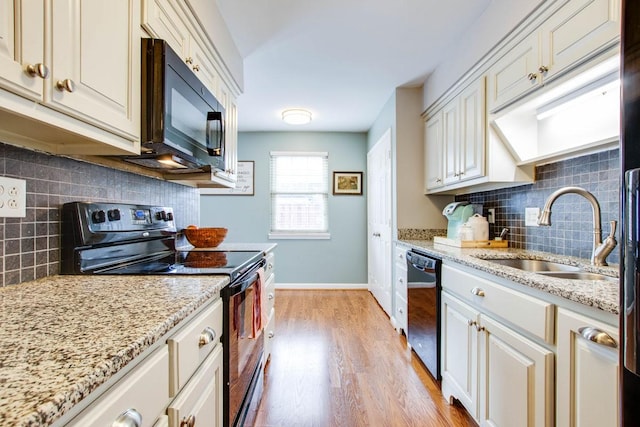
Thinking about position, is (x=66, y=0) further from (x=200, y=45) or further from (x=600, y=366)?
(x=600, y=366)

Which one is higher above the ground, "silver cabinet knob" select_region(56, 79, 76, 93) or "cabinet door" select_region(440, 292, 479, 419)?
"silver cabinet knob" select_region(56, 79, 76, 93)

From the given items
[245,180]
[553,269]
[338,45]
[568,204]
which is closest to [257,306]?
[553,269]

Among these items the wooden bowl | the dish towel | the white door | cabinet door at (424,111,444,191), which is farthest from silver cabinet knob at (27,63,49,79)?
the white door

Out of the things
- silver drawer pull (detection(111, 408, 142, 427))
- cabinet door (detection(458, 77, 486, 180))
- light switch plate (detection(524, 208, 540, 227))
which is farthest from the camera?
cabinet door (detection(458, 77, 486, 180))

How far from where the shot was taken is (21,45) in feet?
2.22

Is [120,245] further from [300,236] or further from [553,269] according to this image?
[300,236]

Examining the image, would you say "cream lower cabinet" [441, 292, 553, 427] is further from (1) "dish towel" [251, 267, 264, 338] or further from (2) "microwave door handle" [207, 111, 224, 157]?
(2) "microwave door handle" [207, 111, 224, 157]

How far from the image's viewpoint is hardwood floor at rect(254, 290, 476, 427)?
5.44 feet

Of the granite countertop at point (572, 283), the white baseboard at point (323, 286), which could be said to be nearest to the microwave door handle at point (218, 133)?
the granite countertop at point (572, 283)

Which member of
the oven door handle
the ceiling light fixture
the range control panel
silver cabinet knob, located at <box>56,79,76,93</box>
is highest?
the ceiling light fixture

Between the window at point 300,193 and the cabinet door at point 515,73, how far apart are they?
2.86 m

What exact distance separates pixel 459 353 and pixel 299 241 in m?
3.10

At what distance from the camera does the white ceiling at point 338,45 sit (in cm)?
195

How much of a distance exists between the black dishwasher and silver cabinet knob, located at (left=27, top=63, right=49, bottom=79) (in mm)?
1939
